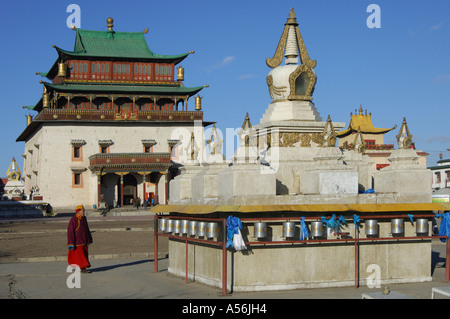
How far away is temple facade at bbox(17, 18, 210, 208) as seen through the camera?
199 ft

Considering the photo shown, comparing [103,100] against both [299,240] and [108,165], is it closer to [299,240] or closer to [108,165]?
[108,165]

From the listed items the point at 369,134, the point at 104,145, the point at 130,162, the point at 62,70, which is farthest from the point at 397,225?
the point at 369,134

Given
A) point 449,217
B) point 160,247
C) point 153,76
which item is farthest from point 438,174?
point 449,217

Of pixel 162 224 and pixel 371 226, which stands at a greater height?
pixel 371 226

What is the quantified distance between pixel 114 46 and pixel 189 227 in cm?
5729

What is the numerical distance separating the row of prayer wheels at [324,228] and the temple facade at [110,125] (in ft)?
154

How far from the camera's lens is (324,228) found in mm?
12680

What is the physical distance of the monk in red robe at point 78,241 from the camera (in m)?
15.2

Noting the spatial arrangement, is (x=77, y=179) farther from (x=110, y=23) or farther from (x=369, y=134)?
(x=369, y=134)

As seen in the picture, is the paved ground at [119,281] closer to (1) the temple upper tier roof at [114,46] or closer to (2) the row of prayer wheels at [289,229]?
(2) the row of prayer wheels at [289,229]

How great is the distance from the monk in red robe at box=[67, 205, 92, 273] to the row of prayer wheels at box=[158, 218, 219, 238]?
1939 mm

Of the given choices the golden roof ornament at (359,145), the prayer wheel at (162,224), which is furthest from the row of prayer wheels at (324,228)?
the golden roof ornament at (359,145)

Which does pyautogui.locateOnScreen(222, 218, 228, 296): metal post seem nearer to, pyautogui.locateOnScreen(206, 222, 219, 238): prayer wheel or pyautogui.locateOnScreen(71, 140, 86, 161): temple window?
pyautogui.locateOnScreen(206, 222, 219, 238): prayer wheel

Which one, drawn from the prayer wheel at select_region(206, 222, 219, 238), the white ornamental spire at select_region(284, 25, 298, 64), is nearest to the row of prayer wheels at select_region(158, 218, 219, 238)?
the prayer wheel at select_region(206, 222, 219, 238)
